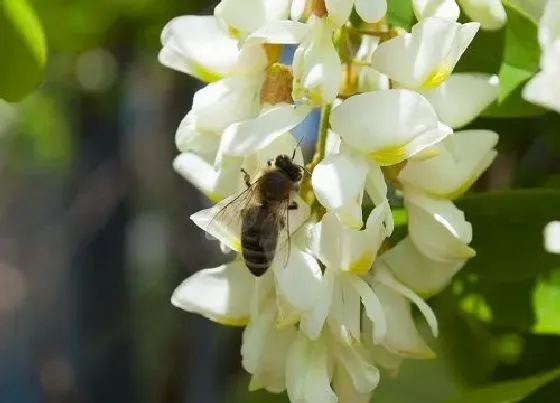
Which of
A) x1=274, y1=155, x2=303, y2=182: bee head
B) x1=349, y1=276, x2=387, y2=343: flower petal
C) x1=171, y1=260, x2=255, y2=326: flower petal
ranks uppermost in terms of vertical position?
x1=274, y1=155, x2=303, y2=182: bee head

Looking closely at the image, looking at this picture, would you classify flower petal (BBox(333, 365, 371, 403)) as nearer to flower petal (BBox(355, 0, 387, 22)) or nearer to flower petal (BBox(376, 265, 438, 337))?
flower petal (BBox(376, 265, 438, 337))

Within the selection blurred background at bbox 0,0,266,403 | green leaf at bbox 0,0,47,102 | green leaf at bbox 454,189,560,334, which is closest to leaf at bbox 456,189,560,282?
green leaf at bbox 454,189,560,334

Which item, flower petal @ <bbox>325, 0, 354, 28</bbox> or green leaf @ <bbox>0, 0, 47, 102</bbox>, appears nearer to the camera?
flower petal @ <bbox>325, 0, 354, 28</bbox>

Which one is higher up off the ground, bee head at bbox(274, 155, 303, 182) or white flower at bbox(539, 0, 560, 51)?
white flower at bbox(539, 0, 560, 51)

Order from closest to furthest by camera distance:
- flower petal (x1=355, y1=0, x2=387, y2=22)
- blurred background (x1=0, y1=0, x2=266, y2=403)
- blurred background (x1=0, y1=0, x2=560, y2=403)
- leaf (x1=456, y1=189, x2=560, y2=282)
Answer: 1. flower petal (x1=355, y1=0, x2=387, y2=22)
2. leaf (x1=456, y1=189, x2=560, y2=282)
3. blurred background (x1=0, y1=0, x2=560, y2=403)
4. blurred background (x1=0, y1=0, x2=266, y2=403)

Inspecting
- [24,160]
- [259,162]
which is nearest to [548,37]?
[259,162]
